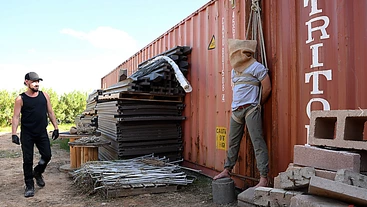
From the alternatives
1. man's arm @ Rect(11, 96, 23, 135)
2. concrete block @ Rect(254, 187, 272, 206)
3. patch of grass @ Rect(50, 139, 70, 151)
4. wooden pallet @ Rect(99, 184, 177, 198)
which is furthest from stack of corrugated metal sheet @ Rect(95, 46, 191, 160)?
patch of grass @ Rect(50, 139, 70, 151)

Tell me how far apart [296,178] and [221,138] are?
8.94 ft

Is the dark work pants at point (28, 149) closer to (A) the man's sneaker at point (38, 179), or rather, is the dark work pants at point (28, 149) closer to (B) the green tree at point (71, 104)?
(A) the man's sneaker at point (38, 179)

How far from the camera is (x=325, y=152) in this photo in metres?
2.82

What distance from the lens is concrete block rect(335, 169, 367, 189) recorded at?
2426 mm

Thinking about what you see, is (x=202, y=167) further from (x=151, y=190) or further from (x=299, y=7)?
(x=299, y=7)

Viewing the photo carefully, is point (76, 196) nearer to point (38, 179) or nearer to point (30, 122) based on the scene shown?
point (38, 179)

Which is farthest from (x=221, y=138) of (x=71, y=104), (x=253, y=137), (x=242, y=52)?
(x=71, y=104)

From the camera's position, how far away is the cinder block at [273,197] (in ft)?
9.64

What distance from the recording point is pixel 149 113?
21.6ft

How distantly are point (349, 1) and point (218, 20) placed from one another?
2.72 meters

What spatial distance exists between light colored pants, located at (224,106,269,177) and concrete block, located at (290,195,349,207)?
1.43m

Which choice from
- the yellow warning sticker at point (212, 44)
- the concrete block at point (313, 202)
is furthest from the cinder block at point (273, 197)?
the yellow warning sticker at point (212, 44)

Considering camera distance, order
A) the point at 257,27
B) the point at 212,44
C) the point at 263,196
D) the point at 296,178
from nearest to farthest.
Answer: the point at 296,178 → the point at 263,196 → the point at 257,27 → the point at 212,44

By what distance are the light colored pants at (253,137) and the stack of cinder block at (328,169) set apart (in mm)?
860
